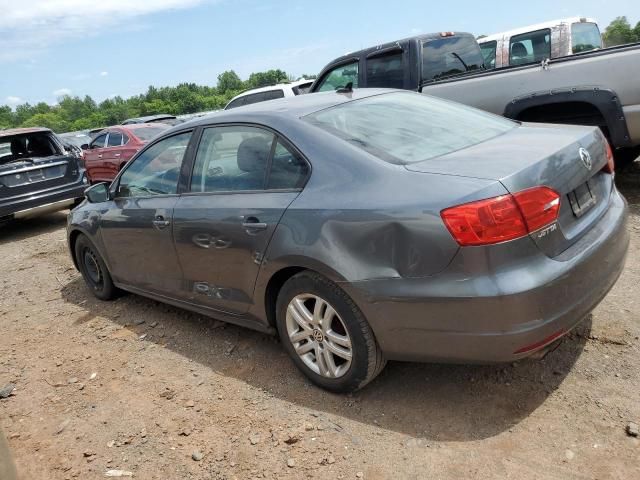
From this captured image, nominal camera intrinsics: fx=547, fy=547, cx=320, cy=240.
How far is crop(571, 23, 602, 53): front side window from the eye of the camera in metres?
8.41

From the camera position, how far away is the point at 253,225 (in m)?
3.11

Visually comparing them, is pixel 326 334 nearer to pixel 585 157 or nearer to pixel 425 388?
pixel 425 388

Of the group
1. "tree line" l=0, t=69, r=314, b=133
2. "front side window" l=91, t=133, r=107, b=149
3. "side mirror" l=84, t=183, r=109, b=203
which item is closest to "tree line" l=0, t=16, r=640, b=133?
"tree line" l=0, t=69, r=314, b=133

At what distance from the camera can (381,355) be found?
2.78 metres

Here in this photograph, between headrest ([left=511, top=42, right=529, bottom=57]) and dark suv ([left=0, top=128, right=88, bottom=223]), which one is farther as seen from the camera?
headrest ([left=511, top=42, right=529, bottom=57])

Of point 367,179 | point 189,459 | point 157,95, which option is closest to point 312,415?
point 189,459

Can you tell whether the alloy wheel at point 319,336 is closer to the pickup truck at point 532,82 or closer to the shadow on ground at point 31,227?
the pickup truck at point 532,82

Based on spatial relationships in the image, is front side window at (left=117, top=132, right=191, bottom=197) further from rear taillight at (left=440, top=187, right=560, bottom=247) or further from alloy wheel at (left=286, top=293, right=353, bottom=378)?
rear taillight at (left=440, top=187, right=560, bottom=247)

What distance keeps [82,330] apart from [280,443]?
2.54 metres

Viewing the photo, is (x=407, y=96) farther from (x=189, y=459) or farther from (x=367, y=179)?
(x=189, y=459)

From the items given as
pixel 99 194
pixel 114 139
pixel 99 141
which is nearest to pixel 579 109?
pixel 99 194

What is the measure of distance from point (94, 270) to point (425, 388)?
3.46 m

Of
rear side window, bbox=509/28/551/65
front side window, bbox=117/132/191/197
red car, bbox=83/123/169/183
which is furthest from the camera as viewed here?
red car, bbox=83/123/169/183

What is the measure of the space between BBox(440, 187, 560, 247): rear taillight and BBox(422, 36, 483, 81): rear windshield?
4.55m
